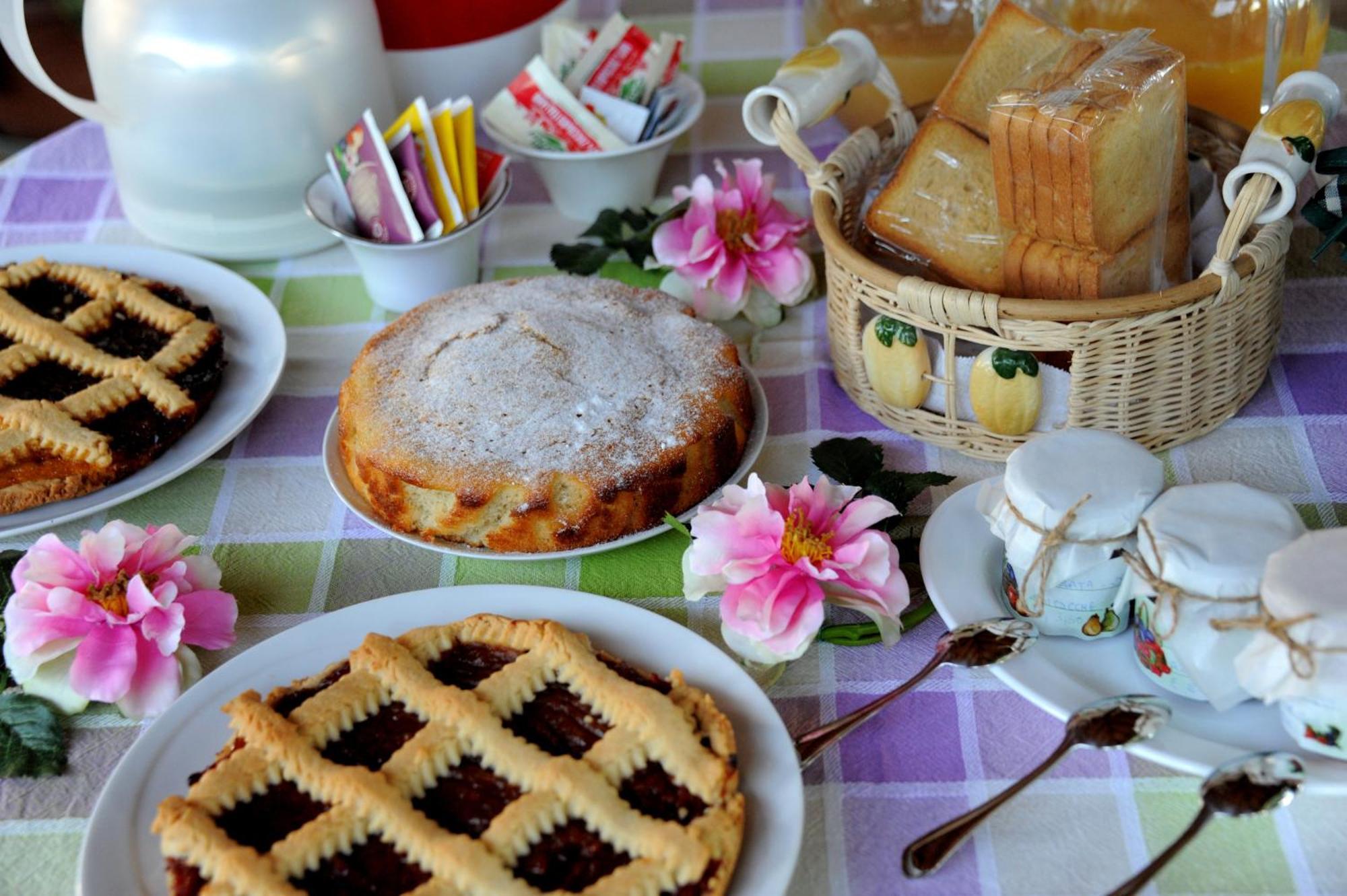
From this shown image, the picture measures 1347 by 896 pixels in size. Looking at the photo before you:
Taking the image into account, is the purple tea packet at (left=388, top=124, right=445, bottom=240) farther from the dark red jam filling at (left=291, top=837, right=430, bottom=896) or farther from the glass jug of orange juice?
the dark red jam filling at (left=291, top=837, right=430, bottom=896)

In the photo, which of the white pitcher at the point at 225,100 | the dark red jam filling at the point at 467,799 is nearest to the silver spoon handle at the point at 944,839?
the dark red jam filling at the point at 467,799

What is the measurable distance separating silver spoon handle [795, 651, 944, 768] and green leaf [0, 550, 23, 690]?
54 cm

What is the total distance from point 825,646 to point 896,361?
0.82ft

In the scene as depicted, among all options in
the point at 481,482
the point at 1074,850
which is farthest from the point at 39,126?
the point at 1074,850

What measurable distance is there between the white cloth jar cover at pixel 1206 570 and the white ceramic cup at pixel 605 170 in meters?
0.74

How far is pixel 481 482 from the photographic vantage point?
34.5 inches

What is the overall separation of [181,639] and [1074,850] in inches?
23.2

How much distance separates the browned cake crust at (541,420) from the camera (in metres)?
0.89

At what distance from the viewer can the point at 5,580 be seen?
0.89m

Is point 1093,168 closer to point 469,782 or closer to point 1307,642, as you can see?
point 1307,642

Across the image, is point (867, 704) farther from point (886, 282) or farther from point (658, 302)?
point (658, 302)

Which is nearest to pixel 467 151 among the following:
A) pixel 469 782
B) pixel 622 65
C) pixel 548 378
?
pixel 622 65

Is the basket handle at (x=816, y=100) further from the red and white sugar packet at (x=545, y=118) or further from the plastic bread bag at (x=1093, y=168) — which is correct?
the red and white sugar packet at (x=545, y=118)

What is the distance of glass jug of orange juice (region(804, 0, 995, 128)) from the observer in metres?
1.26
